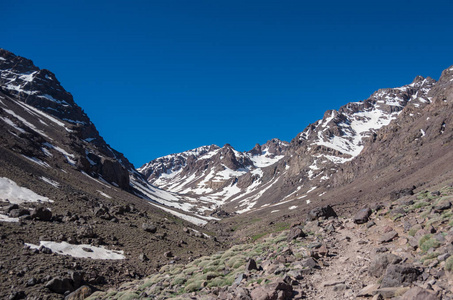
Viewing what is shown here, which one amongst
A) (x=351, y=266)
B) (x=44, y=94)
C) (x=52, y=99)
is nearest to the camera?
(x=351, y=266)

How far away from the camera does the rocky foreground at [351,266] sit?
9930mm

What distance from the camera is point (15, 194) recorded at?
36.4m

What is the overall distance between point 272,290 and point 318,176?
17203cm

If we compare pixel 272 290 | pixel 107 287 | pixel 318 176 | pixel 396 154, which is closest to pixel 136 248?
pixel 107 287

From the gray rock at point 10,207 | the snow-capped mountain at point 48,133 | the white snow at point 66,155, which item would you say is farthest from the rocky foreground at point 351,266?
the white snow at point 66,155

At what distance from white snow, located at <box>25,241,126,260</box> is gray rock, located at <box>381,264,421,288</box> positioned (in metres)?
26.2

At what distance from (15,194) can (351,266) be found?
4161 cm

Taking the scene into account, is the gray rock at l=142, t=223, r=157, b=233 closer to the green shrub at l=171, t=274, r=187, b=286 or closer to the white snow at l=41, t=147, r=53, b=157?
the green shrub at l=171, t=274, r=187, b=286

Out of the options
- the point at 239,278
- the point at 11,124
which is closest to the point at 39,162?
the point at 11,124

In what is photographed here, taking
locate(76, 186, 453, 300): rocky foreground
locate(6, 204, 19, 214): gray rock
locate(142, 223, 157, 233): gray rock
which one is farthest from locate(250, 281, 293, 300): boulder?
locate(142, 223, 157, 233): gray rock

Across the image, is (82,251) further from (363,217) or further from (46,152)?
(46,152)

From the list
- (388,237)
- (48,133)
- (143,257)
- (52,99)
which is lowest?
(143,257)

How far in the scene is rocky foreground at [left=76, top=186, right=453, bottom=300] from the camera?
993 cm

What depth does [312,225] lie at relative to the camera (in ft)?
76.2
